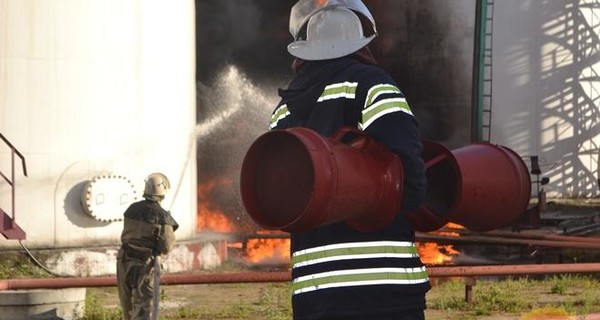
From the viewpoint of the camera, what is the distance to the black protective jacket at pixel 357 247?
3.18 meters

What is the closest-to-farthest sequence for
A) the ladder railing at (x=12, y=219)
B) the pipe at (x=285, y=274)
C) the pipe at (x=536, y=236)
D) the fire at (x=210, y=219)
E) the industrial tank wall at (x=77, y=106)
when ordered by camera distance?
the pipe at (x=285, y=274) < the pipe at (x=536, y=236) < the ladder railing at (x=12, y=219) < the industrial tank wall at (x=77, y=106) < the fire at (x=210, y=219)

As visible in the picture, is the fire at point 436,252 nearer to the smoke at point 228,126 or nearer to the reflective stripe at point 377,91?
the smoke at point 228,126

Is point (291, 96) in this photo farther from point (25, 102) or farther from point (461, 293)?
point (25, 102)

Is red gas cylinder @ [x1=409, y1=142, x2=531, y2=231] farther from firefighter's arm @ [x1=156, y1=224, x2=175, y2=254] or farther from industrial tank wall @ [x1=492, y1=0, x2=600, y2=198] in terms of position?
industrial tank wall @ [x1=492, y1=0, x2=600, y2=198]

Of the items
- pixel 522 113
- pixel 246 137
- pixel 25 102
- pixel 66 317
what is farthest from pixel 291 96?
pixel 522 113

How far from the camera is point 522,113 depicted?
2477cm

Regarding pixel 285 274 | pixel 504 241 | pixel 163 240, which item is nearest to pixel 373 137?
pixel 285 274

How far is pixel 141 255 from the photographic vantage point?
898 cm

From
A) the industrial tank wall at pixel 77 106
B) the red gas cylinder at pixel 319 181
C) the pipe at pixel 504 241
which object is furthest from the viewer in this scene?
the industrial tank wall at pixel 77 106

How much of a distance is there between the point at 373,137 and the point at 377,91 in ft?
0.51

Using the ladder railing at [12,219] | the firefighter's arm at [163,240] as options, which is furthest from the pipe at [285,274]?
the ladder railing at [12,219]

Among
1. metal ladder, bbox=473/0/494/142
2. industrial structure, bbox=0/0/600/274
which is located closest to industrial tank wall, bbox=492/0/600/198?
industrial structure, bbox=0/0/600/274

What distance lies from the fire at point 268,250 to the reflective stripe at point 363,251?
42.8ft

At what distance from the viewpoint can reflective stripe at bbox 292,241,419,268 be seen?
322cm
